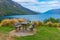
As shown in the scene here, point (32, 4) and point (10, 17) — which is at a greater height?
point (32, 4)

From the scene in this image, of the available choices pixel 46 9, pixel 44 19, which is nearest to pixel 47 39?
pixel 44 19

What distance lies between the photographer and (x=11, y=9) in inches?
567

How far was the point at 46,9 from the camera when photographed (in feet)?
47.6

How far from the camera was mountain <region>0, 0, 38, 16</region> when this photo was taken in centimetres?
1406

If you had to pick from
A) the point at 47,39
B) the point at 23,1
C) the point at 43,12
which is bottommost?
the point at 47,39

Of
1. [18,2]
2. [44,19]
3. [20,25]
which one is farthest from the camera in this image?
[18,2]

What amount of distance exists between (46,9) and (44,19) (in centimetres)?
114

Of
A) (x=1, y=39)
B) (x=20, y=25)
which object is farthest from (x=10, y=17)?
(x=1, y=39)

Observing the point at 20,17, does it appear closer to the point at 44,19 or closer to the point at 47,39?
the point at 44,19

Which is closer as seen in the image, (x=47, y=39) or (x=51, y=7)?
(x=47, y=39)

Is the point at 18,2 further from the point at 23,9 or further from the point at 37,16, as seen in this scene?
the point at 37,16

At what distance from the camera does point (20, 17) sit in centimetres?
1398

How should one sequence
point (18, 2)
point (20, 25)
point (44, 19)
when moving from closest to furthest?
point (20, 25) < point (44, 19) < point (18, 2)

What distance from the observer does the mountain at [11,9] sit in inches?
553
